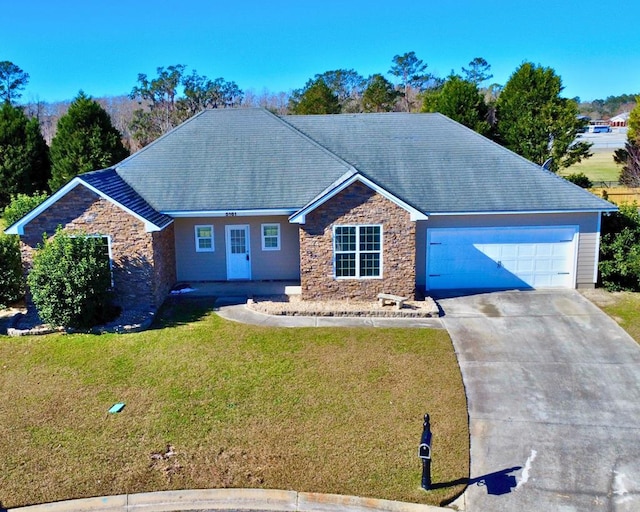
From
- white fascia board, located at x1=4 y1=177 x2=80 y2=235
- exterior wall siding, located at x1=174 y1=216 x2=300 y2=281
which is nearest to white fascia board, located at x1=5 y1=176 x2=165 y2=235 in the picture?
white fascia board, located at x1=4 y1=177 x2=80 y2=235

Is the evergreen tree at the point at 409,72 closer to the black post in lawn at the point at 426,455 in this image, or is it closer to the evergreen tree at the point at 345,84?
the evergreen tree at the point at 345,84

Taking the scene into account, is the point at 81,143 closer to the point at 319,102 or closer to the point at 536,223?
the point at 319,102

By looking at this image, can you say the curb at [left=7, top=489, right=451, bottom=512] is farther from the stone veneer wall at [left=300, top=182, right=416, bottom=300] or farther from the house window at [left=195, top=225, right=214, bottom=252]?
the house window at [left=195, top=225, right=214, bottom=252]

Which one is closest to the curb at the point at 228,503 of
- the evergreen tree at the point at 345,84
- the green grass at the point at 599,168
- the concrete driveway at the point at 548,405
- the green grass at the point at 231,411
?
the green grass at the point at 231,411

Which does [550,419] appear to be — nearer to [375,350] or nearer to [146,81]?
[375,350]

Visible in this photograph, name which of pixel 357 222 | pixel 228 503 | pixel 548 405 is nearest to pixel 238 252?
pixel 357 222

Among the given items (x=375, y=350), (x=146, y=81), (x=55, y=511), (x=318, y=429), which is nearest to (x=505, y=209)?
(x=375, y=350)
